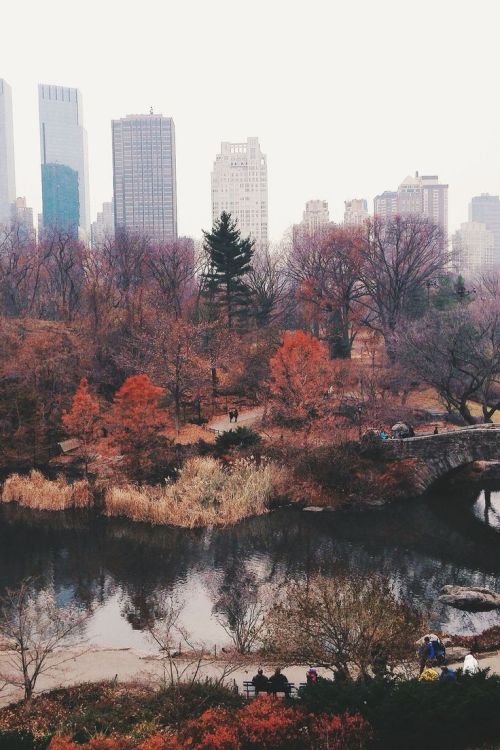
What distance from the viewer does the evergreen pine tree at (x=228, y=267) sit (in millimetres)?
51594

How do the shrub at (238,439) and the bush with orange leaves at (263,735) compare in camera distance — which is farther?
the shrub at (238,439)

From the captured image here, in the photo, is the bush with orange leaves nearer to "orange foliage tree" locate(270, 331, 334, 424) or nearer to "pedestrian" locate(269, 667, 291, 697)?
"pedestrian" locate(269, 667, 291, 697)

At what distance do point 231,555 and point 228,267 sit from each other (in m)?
27.4

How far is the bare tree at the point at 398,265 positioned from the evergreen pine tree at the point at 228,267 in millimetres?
→ 8644

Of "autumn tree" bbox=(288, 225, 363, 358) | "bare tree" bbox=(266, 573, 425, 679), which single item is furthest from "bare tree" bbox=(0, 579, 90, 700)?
"autumn tree" bbox=(288, 225, 363, 358)

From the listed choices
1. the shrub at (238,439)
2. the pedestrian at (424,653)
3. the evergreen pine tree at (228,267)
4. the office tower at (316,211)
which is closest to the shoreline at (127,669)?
the pedestrian at (424,653)

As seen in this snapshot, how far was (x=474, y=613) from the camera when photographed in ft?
75.4

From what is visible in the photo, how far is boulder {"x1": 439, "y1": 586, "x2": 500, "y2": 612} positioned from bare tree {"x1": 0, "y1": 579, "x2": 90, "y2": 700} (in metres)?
10.9

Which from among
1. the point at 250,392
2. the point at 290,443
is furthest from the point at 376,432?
the point at 250,392

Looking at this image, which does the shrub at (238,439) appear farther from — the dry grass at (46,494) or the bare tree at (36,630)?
the bare tree at (36,630)

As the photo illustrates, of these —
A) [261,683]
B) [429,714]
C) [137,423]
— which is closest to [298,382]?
[137,423]

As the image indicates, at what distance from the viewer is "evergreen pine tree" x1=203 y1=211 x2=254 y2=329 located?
2031 inches

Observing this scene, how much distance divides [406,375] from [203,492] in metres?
16.5

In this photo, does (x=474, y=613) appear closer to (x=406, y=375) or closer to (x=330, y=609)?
(x=330, y=609)
